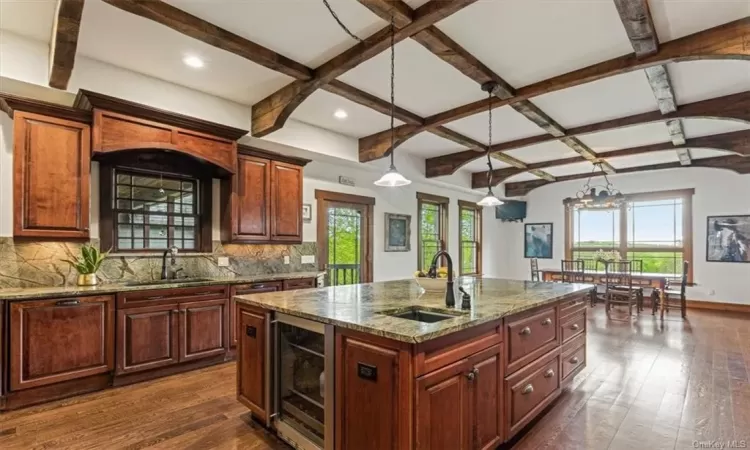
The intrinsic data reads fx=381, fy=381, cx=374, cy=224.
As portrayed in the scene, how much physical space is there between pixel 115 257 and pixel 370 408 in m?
3.15

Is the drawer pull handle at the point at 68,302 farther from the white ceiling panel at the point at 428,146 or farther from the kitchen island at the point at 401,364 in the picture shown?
the white ceiling panel at the point at 428,146

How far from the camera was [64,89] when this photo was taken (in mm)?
3037

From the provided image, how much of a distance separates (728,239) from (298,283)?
785cm

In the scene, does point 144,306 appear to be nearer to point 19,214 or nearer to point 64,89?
point 19,214

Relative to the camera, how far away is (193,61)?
322cm

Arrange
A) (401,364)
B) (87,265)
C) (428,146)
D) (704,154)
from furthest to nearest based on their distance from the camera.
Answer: (704,154) < (428,146) < (87,265) < (401,364)

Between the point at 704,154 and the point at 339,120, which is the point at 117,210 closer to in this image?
the point at 339,120

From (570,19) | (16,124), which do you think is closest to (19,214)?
(16,124)

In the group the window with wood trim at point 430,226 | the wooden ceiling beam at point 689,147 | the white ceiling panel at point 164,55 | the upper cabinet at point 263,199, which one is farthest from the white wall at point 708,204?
the white ceiling panel at point 164,55

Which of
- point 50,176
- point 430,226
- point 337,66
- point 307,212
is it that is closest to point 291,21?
point 337,66

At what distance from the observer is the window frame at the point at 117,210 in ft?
11.9

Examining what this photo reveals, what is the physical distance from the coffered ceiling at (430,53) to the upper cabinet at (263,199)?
20.3 inches

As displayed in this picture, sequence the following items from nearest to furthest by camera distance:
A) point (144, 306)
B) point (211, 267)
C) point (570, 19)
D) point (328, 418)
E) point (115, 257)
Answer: point (328, 418), point (570, 19), point (144, 306), point (115, 257), point (211, 267)

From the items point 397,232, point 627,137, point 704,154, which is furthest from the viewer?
point 704,154
